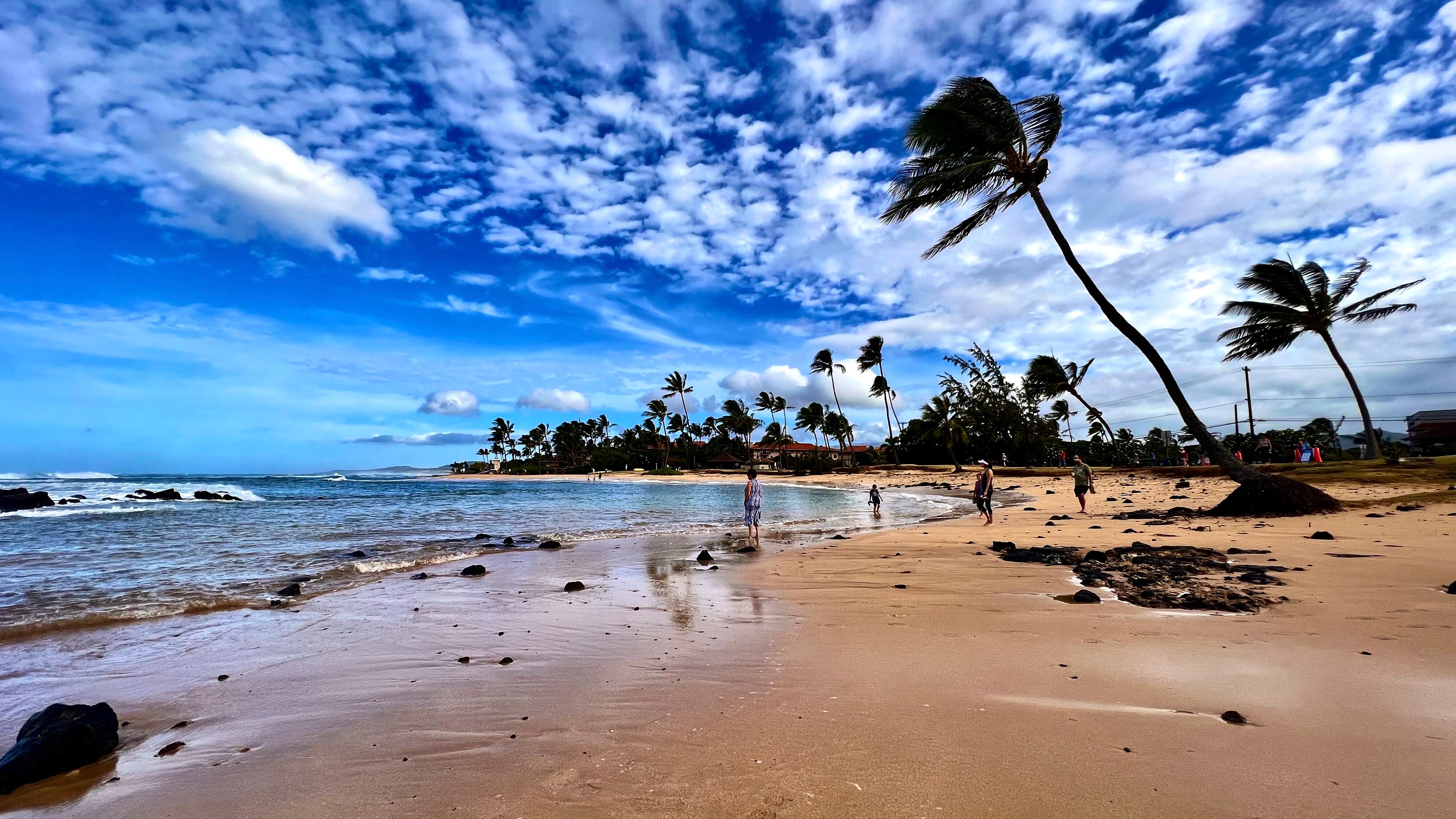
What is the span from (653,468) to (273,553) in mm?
93624

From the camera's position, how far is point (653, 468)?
107 meters

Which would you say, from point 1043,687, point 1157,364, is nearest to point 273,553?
point 1043,687

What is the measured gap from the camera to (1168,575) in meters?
7.45

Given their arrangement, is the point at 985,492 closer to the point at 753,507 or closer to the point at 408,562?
the point at 753,507

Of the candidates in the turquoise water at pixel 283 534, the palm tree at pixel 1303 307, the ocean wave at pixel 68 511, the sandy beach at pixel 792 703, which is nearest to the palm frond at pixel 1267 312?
the palm tree at pixel 1303 307

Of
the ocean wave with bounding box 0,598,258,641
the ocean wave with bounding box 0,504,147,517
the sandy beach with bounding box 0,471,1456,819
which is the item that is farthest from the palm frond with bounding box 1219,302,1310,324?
the ocean wave with bounding box 0,504,147,517

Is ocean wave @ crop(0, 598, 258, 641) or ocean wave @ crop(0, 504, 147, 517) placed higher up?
ocean wave @ crop(0, 504, 147, 517)

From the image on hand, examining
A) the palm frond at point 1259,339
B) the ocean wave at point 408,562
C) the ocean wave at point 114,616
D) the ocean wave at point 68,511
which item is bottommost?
the ocean wave at point 408,562

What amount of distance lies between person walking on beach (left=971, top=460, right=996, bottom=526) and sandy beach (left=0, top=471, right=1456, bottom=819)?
9.05 metres

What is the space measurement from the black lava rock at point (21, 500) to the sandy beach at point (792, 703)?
38299 mm

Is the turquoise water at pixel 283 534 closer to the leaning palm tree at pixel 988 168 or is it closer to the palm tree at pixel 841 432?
the leaning palm tree at pixel 988 168

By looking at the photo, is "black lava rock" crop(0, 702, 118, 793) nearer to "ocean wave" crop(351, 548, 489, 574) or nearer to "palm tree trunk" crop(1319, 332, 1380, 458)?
"ocean wave" crop(351, 548, 489, 574)

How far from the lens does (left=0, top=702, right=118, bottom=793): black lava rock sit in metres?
3.33

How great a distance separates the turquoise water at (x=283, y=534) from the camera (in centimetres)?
872
